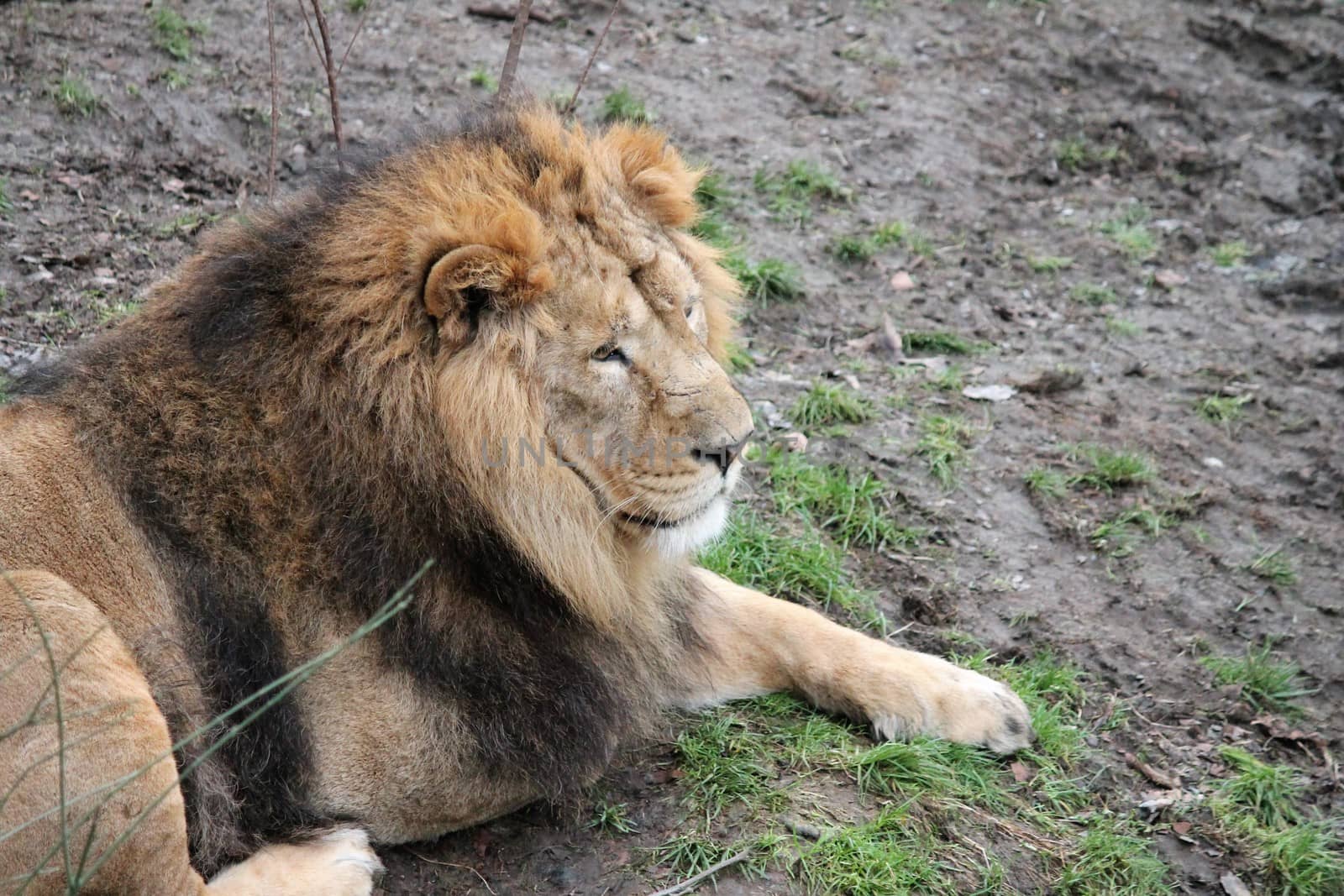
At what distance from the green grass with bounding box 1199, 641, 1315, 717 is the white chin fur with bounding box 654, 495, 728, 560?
6.79 ft

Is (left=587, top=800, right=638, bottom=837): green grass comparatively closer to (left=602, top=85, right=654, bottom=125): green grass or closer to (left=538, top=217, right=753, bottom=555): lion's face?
(left=538, top=217, right=753, bottom=555): lion's face

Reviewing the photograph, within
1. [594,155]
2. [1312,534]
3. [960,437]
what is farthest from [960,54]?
[594,155]

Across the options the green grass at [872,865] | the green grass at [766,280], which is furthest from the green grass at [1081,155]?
the green grass at [872,865]

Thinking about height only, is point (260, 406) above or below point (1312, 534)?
above

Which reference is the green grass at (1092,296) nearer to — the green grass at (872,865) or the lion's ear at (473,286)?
the green grass at (872,865)

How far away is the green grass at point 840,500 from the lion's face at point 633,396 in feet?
5.21

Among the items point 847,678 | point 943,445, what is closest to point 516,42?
point 943,445

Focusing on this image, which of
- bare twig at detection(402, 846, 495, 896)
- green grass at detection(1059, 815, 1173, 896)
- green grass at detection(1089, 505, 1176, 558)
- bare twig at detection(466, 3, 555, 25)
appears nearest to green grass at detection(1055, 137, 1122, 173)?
green grass at detection(1089, 505, 1176, 558)

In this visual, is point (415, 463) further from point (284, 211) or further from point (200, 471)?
point (284, 211)

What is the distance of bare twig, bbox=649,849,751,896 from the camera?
310cm

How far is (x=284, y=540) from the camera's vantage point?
2.95 m

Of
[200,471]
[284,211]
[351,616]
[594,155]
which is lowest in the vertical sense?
[351,616]

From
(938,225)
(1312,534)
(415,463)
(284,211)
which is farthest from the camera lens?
(938,225)

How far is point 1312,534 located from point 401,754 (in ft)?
11.9
